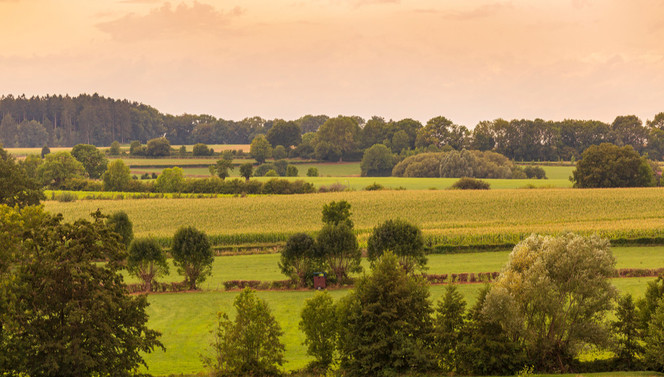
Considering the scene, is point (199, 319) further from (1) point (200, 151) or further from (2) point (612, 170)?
(1) point (200, 151)

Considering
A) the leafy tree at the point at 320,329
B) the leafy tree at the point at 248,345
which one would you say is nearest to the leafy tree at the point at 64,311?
the leafy tree at the point at 248,345

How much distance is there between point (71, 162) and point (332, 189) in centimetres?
4730

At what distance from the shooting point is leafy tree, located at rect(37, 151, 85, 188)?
376 ft

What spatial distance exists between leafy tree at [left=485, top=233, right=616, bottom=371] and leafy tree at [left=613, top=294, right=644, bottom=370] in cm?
70

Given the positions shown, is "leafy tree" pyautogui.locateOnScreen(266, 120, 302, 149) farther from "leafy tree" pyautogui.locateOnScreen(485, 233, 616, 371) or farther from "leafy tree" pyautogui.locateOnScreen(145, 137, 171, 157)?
"leafy tree" pyautogui.locateOnScreen(485, 233, 616, 371)

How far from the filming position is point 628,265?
49438mm

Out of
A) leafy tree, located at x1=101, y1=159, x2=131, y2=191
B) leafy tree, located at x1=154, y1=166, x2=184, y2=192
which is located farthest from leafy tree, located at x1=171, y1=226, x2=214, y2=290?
leafy tree, located at x1=101, y1=159, x2=131, y2=191

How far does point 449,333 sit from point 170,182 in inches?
3316

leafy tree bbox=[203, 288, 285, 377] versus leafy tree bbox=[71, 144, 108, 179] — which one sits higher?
leafy tree bbox=[71, 144, 108, 179]

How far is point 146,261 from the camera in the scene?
1815 inches

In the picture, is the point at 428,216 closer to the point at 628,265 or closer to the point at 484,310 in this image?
the point at 628,265

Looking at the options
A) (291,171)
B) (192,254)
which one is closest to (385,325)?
(192,254)

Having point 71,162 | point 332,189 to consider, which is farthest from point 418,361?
point 71,162

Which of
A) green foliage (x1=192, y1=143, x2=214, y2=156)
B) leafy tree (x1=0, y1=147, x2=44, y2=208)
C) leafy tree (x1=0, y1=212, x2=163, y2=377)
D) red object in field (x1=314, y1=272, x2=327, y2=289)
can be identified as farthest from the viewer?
green foliage (x1=192, y1=143, x2=214, y2=156)
